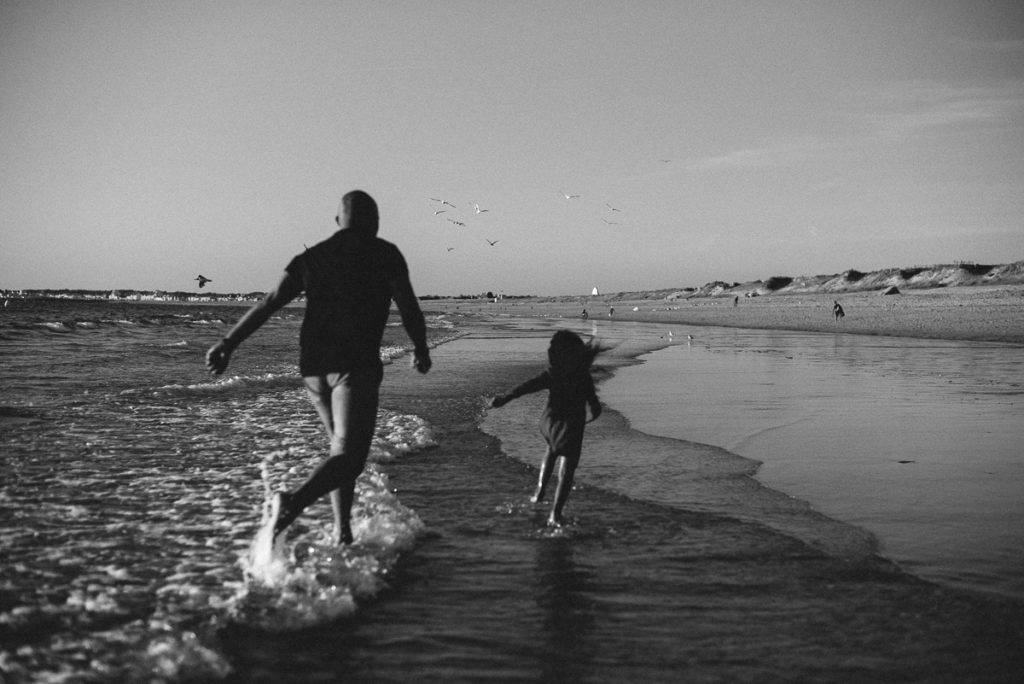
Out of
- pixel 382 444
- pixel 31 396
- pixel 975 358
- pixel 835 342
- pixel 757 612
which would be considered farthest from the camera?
pixel 835 342

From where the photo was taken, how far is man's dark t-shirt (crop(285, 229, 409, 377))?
4.43 meters

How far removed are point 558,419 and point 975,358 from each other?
18.9 metres

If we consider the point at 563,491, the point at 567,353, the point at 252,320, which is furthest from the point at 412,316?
the point at 563,491

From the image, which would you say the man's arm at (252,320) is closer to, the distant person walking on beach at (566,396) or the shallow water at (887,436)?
the distant person walking on beach at (566,396)

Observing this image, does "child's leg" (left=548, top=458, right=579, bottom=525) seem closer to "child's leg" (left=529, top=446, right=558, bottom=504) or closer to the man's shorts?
"child's leg" (left=529, top=446, right=558, bottom=504)

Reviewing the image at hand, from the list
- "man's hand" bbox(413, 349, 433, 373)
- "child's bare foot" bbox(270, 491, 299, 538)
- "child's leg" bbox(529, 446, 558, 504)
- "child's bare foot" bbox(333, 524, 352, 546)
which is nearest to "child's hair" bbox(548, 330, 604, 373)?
"child's leg" bbox(529, 446, 558, 504)

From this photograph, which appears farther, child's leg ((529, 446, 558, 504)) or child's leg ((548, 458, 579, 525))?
child's leg ((529, 446, 558, 504))

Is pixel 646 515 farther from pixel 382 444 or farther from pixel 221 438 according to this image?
pixel 221 438

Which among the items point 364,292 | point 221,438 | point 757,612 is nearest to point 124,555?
point 364,292

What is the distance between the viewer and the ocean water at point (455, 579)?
3.31 meters

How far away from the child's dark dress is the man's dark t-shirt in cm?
144

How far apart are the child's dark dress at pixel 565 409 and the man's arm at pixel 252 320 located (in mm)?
1801

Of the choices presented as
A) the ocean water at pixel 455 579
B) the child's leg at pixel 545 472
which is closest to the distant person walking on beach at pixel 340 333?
the ocean water at pixel 455 579

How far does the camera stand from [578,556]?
4742mm
